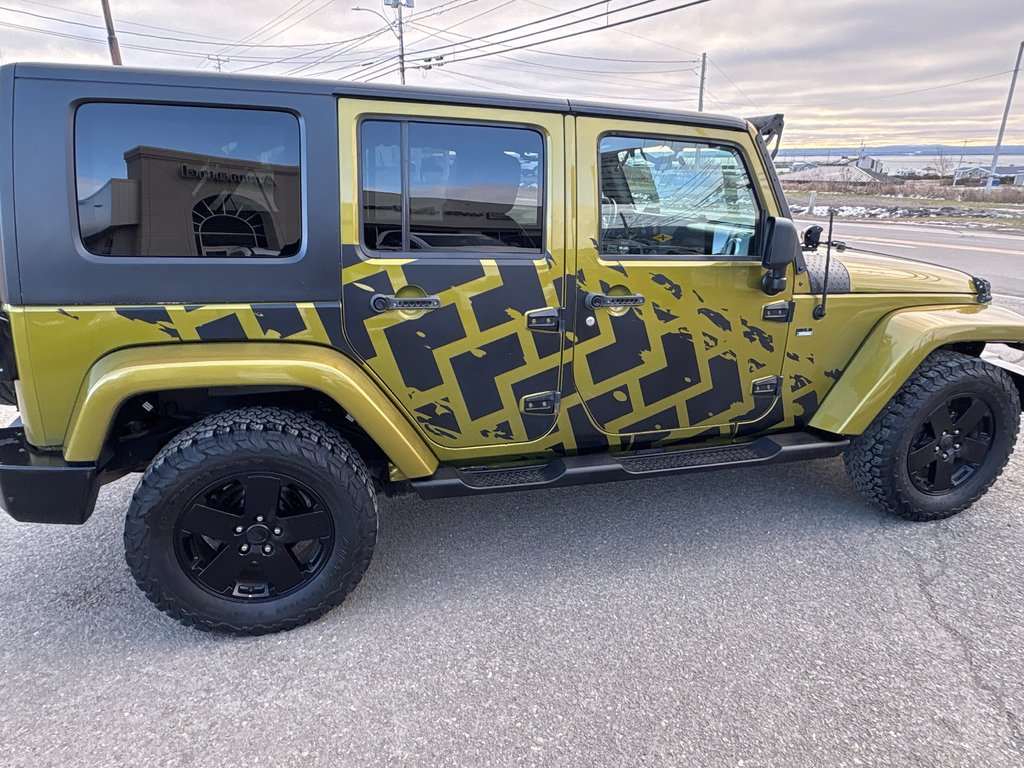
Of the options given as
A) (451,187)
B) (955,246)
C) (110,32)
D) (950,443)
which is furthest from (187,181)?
(110,32)

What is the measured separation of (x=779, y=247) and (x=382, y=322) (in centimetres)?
162

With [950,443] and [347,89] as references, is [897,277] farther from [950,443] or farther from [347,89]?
[347,89]

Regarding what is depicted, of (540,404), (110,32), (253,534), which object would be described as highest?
(110,32)

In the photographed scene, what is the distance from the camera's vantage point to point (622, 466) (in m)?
2.83

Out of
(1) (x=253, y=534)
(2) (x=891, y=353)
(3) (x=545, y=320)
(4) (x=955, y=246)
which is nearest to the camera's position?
(1) (x=253, y=534)

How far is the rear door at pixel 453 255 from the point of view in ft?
7.74

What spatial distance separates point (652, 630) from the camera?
249 cm

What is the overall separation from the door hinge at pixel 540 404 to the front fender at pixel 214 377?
1.84 ft

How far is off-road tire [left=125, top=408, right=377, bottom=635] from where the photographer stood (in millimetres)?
2270

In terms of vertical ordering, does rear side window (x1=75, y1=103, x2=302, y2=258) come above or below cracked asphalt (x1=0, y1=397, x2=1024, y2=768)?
above

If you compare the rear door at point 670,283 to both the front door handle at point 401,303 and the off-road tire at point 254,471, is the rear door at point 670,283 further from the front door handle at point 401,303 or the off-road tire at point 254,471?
the off-road tire at point 254,471

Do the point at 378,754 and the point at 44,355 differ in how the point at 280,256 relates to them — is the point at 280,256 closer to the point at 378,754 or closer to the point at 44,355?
the point at 44,355

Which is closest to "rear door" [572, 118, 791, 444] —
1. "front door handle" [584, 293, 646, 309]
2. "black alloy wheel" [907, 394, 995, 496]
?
"front door handle" [584, 293, 646, 309]

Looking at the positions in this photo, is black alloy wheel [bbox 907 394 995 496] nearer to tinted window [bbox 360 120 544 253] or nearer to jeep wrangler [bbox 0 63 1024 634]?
jeep wrangler [bbox 0 63 1024 634]
